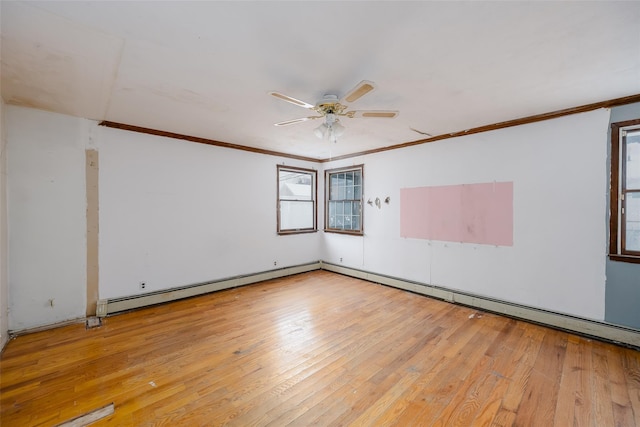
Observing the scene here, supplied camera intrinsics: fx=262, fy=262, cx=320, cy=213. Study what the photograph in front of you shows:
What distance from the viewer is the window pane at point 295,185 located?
5.90 m

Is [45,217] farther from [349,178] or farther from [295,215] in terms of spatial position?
[349,178]

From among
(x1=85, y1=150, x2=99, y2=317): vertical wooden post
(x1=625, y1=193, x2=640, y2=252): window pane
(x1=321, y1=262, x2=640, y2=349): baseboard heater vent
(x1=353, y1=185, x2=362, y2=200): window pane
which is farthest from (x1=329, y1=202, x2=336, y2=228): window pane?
(x1=625, y1=193, x2=640, y2=252): window pane

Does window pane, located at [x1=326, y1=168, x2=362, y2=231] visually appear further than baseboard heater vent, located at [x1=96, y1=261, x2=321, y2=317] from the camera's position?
Yes

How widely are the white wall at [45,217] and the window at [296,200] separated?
10.4 feet

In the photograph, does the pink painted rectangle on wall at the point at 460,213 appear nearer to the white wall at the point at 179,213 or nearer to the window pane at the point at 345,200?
the window pane at the point at 345,200

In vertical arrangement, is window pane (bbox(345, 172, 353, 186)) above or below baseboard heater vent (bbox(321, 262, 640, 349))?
above

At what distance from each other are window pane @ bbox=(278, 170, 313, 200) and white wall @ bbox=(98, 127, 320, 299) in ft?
1.41

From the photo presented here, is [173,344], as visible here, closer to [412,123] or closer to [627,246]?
[412,123]

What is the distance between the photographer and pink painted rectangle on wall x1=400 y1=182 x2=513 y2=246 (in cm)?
369

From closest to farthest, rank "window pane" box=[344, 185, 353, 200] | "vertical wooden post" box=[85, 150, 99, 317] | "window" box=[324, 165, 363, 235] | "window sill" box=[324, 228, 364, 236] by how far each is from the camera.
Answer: "vertical wooden post" box=[85, 150, 99, 317] → "window sill" box=[324, 228, 364, 236] → "window" box=[324, 165, 363, 235] → "window pane" box=[344, 185, 353, 200]

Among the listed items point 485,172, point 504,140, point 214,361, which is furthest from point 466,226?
point 214,361

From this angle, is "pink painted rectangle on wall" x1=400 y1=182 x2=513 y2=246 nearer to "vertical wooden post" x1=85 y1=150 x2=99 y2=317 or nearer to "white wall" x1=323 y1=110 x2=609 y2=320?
"white wall" x1=323 y1=110 x2=609 y2=320

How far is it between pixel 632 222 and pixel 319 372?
146 inches

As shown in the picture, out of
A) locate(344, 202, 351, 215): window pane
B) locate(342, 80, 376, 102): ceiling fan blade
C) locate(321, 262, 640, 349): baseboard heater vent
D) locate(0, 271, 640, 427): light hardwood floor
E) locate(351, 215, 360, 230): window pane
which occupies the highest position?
locate(342, 80, 376, 102): ceiling fan blade
